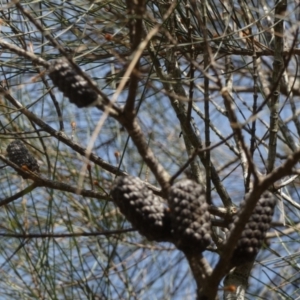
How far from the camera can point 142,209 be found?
0.91m

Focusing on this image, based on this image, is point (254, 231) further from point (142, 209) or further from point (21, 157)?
point (21, 157)

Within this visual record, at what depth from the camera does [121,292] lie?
6.38 ft

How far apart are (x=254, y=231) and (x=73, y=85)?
258mm

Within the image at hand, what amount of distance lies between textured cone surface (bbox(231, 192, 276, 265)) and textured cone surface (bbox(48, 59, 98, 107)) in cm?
21

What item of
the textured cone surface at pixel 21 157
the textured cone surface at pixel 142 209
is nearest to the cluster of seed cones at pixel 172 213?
the textured cone surface at pixel 142 209

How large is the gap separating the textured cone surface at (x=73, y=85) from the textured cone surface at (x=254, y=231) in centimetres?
21

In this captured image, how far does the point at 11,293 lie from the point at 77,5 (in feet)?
2.67

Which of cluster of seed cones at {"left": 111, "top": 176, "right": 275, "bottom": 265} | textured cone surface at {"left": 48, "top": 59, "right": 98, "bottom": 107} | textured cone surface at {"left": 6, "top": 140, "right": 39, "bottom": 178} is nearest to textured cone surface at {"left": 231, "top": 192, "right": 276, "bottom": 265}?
cluster of seed cones at {"left": 111, "top": 176, "right": 275, "bottom": 265}

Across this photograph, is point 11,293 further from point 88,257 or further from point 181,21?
point 181,21

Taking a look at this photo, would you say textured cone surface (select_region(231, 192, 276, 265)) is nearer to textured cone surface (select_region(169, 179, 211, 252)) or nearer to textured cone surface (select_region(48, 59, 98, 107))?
textured cone surface (select_region(169, 179, 211, 252))

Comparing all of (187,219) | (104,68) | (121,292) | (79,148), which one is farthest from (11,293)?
(187,219)

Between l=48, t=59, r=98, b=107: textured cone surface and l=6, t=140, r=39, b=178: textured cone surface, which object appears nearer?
l=48, t=59, r=98, b=107: textured cone surface

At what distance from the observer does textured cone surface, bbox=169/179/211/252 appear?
0.88m

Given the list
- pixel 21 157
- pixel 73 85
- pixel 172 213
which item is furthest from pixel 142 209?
pixel 21 157
